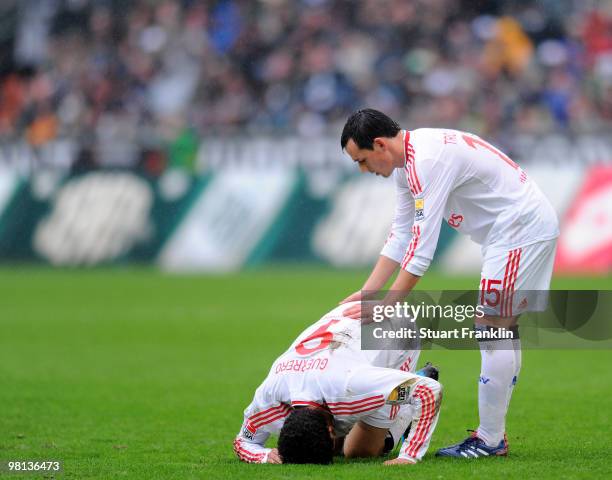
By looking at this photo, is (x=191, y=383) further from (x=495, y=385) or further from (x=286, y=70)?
(x=286, y=70)

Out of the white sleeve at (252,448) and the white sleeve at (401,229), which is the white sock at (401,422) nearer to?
the white sleeve at (252,448)

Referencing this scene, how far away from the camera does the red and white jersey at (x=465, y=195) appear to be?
6.79 metres

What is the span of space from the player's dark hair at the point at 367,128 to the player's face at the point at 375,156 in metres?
0.03

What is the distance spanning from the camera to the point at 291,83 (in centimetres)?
2522

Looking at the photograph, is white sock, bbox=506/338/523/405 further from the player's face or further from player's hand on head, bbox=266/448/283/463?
player's hand on head, bbox=266/448/283/463

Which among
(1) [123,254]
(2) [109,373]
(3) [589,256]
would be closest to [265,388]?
(2) [109,373]

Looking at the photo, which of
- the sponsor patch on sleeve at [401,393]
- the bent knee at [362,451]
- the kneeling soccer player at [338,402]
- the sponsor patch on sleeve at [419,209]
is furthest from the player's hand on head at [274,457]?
the sponsor patch on sleeve at [419,209]

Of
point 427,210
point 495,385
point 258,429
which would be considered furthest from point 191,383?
point 427,210

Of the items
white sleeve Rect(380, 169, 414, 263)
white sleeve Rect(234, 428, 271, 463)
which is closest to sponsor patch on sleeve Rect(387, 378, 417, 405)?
white sleeve Rect(234, 428, 271, 463)

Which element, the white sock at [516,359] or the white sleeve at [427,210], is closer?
the white sleeve at [427,210]

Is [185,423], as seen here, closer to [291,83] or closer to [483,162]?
[483,162]

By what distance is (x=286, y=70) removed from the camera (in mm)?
25516

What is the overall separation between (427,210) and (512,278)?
2.37ft

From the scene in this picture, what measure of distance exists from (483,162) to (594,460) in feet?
6.27
